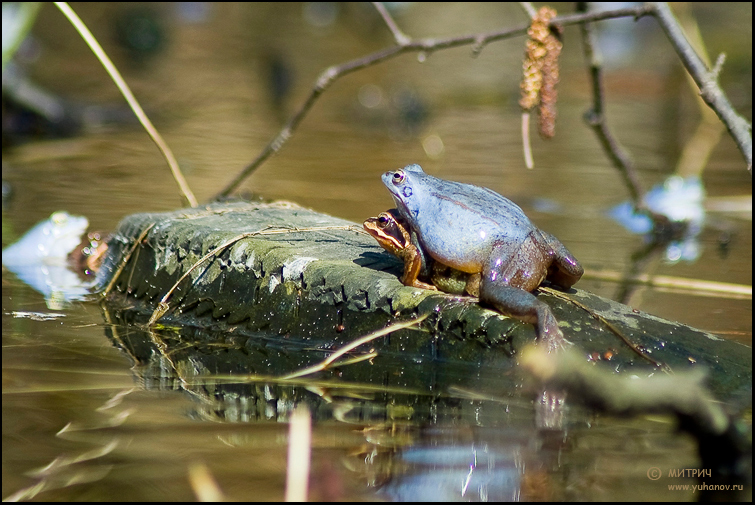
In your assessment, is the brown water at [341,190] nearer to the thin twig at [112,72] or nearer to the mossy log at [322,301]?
the mossy log at [322,301]

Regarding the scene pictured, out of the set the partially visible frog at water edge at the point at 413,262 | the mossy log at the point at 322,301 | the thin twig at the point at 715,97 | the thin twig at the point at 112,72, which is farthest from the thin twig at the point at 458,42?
the partially visible frog at water edge at the point at 413,262

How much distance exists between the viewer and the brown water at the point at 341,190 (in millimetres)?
2184

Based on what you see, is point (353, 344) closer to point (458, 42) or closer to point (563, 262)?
point (563, 262)

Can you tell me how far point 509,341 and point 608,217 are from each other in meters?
3.66

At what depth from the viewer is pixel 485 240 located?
2932 mm

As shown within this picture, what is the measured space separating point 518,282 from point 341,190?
12.1 feet

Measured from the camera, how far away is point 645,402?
6.56 ft

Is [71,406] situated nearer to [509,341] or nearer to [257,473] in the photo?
[257,473]

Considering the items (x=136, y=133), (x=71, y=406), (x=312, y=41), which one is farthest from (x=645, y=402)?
(x=312, y=41)

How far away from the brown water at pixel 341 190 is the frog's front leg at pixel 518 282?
319 millimetres

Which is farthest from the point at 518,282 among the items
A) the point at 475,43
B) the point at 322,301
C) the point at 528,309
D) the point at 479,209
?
the point at 475,43

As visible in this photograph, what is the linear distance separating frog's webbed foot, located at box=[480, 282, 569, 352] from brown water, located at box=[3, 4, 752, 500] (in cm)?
25

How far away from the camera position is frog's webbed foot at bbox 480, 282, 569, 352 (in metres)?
2.73

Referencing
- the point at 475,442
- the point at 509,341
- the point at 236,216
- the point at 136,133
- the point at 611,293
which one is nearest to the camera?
the point at 475,442
